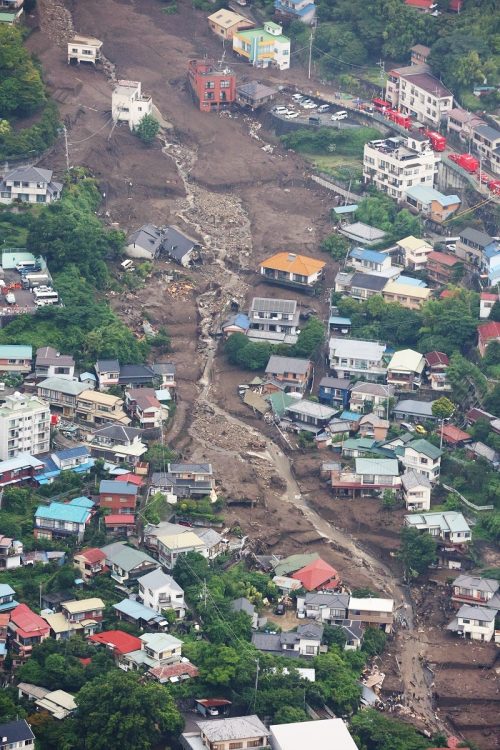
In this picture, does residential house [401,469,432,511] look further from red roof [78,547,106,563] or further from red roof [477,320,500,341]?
red roof [78,547,106,563]

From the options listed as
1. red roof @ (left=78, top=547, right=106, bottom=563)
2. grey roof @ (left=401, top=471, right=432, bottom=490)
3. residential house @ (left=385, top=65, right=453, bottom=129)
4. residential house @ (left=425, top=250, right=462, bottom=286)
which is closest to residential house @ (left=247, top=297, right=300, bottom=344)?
residential house @ (left=425, top=250, right=462, bottom=286)

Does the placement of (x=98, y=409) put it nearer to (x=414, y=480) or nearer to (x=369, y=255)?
(x=414, y=480)

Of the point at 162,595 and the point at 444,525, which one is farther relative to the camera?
the point at 444,525

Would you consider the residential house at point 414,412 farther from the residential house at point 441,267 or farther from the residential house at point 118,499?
the residential house at point 118,499

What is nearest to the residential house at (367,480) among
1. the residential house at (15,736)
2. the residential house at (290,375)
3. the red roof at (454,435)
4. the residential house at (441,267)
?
the red roof at (454,435)

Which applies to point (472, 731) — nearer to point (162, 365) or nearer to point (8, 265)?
point (162, 365)

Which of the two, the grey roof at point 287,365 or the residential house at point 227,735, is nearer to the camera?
the residential house at point 227,735

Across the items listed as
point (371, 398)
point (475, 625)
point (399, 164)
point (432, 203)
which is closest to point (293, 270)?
point (432, 203)

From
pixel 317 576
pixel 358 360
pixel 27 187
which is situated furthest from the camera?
pixel 27 187
